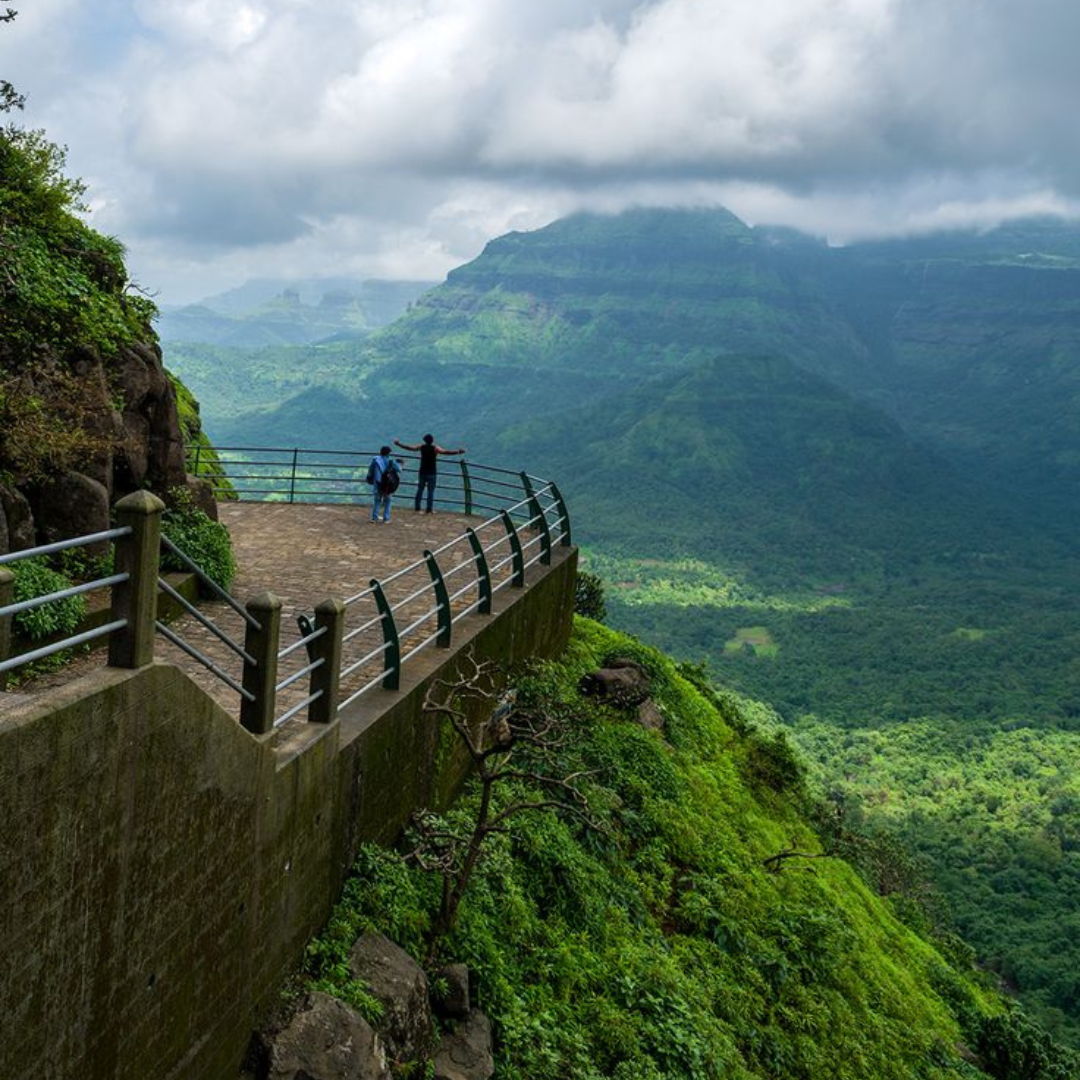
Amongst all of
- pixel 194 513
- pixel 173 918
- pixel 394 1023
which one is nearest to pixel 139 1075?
pixel 173 918

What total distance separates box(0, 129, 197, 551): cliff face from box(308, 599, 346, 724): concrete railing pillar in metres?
2.67

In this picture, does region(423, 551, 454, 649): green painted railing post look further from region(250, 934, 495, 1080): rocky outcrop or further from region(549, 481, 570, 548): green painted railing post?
region(549, 481, 570, 548): green painted railing post

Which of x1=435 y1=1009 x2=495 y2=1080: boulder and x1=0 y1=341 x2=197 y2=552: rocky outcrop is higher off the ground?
x1=0 y1=341 x2=197 y2=552: rocky outcrop

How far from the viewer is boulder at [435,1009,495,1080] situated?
23.4 feet

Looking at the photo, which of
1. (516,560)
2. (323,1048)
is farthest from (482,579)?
(323,1048)

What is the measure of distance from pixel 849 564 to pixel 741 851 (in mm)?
175993

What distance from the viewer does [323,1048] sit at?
6.34 meters

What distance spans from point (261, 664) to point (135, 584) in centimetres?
167

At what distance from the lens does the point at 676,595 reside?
5945 inches

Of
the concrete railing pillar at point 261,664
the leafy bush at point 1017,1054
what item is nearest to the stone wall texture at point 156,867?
the concrete railing pillar at point 261,664

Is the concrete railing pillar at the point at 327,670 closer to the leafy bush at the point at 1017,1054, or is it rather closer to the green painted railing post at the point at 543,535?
the green painted railing post at the point at 543,535

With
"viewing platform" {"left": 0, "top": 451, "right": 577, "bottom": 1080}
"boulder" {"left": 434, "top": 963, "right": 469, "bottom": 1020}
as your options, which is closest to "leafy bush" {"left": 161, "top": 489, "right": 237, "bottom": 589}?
"viewing platform" {"left": 0, "top": 451, "right": 577, "bottom": 1080}

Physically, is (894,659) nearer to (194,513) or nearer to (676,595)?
(676,595)

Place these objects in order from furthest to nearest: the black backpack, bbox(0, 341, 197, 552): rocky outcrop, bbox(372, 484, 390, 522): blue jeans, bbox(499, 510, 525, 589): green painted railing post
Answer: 1. bbox(372, 484, 390, 522): blue jeans
2. the black backpack
3. bbox(499, 510, 525, 589): green painted railing post
4. bbox(0, 341, 197, 552): rocky outcrop
